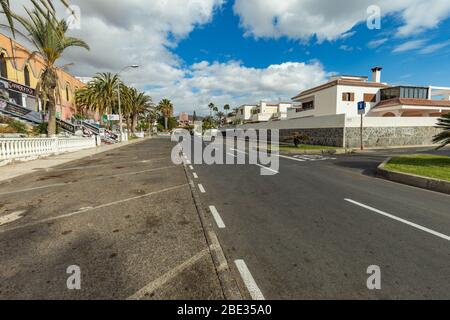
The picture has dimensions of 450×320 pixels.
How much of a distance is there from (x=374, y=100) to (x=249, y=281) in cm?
4316

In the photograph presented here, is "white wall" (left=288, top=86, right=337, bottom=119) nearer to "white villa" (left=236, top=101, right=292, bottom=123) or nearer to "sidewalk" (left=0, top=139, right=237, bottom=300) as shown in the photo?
"white villa" (left=236, top=101, right=292, bottom=123)

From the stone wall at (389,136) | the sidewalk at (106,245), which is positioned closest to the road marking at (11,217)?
the sidewalk at (106,245)

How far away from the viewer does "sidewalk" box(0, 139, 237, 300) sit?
264 centimetres

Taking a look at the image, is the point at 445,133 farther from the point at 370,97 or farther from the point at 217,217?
the point at 370,97

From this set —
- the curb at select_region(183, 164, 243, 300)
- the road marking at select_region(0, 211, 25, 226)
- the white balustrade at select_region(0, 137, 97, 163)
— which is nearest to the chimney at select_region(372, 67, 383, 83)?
the white balustrade at select_region(0, 137, 97, 163)

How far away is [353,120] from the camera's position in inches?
839

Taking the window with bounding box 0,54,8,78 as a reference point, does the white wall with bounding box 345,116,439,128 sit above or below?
below

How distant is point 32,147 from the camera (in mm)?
13977

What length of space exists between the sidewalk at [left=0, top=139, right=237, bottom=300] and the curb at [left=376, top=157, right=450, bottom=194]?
7.67 metres

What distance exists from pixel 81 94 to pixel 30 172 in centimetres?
4113

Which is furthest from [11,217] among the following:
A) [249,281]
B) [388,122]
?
[388,122]

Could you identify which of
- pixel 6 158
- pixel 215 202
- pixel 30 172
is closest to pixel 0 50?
pixel 6 158

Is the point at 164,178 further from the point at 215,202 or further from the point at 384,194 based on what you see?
the point at 384,194

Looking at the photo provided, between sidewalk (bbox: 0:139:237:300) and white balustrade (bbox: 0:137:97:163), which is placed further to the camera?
white balustrade (bbox: 0:137:97:163)
